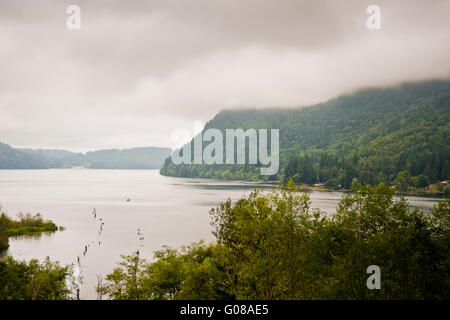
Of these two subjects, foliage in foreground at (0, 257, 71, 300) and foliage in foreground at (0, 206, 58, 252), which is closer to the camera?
foliage in foreground at (0, 257, 71, 300)

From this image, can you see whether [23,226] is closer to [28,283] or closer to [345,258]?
[28,283]

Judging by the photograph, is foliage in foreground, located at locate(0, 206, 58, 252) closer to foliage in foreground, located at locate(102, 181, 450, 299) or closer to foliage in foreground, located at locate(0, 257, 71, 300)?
foliage in foreground, located at locate(0, 257, 71, 300)

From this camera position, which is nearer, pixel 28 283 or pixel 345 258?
pixel 345 258

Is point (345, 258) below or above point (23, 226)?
above

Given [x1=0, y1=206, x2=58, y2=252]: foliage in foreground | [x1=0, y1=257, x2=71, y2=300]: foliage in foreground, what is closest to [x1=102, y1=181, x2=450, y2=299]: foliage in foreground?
[x1=0, y1=257, x2=71, y2=300]: foliage in foreground

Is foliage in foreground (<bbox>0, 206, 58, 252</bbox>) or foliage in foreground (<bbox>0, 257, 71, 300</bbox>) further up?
foliage in foreground (<bbox>0, 257, 71, 300</bbox>)

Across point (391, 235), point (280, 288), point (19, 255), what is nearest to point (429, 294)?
point (391, 235)

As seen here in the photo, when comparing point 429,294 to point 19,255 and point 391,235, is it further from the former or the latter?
point 19,255

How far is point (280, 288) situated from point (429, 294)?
12.2m

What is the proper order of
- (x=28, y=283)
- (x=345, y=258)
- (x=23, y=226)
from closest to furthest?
(x=345, y=258), (x=28, y=283), (x=23, y=226)

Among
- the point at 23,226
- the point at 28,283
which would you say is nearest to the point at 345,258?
the point at 28,283

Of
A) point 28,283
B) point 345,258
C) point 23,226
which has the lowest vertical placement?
point 23,226

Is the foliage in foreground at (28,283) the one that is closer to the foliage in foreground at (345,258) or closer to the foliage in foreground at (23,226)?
the foliage in foreground at (345,258)
